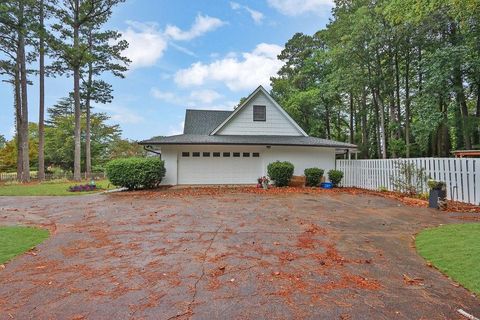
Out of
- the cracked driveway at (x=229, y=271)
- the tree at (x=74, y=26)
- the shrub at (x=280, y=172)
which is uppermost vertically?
the tree at (x=74, y=26)

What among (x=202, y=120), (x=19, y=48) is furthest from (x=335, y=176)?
(x=19, y=48)

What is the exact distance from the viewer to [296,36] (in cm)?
2944

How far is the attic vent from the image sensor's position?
16.2 m

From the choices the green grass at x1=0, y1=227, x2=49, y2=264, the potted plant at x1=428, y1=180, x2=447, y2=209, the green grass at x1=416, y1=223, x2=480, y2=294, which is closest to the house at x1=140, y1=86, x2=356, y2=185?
the potted plant at x1=428, y1=180, x2=447, y2=209

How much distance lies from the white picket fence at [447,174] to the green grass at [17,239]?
11271 mm

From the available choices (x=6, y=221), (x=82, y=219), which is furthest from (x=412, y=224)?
(x=6, y=221)

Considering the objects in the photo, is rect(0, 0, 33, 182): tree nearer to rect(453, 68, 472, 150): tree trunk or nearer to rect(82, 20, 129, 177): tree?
rect(82, 20, 129, 177): tree

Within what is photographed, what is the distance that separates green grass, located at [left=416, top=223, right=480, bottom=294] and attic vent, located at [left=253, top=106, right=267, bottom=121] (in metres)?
11.7

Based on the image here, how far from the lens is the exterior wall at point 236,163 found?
14.3 metres

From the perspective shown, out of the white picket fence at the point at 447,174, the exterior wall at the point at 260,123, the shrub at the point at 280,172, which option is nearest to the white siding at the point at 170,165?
the exterior wall at the point at 260,123

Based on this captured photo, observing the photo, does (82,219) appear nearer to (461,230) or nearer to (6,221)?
(6,221)

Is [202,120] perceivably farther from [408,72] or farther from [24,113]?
[408,72]

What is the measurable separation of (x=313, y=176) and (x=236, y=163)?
14.1 ft

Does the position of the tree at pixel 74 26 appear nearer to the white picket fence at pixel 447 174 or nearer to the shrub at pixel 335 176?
the shrub at pixel 335 176
